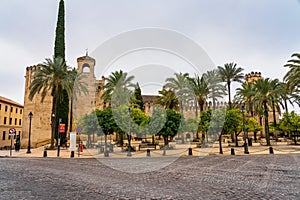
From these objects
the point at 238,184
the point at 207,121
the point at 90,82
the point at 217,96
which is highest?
the point at 90,82

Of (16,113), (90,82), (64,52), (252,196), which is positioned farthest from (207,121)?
(16,113)

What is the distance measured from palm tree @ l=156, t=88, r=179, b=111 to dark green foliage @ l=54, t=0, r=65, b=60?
595 inches

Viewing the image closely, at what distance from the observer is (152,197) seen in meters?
6.04

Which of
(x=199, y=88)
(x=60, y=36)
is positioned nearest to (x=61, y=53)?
(x=60, y=36)

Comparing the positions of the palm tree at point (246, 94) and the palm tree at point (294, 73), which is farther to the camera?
the palm tree at point (246, 94)

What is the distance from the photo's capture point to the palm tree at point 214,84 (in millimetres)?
32125

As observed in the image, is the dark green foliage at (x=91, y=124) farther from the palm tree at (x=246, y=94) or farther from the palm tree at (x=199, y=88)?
the palm tree at (x=246, y=94)

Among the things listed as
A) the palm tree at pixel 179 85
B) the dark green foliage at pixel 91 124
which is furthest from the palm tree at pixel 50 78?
the palm tree at pixel 179 85

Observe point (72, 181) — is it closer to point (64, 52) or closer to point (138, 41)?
point (138, 41)

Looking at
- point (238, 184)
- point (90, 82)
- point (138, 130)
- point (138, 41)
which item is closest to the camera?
point (238, 184)

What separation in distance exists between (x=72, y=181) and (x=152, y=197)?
357 cm

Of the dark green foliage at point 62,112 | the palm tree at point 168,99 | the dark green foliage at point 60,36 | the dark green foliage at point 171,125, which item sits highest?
the dark green foliage at point 60,36

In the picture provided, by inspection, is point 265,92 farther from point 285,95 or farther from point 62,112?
point 62,112

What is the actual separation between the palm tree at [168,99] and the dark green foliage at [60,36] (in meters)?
15.1
